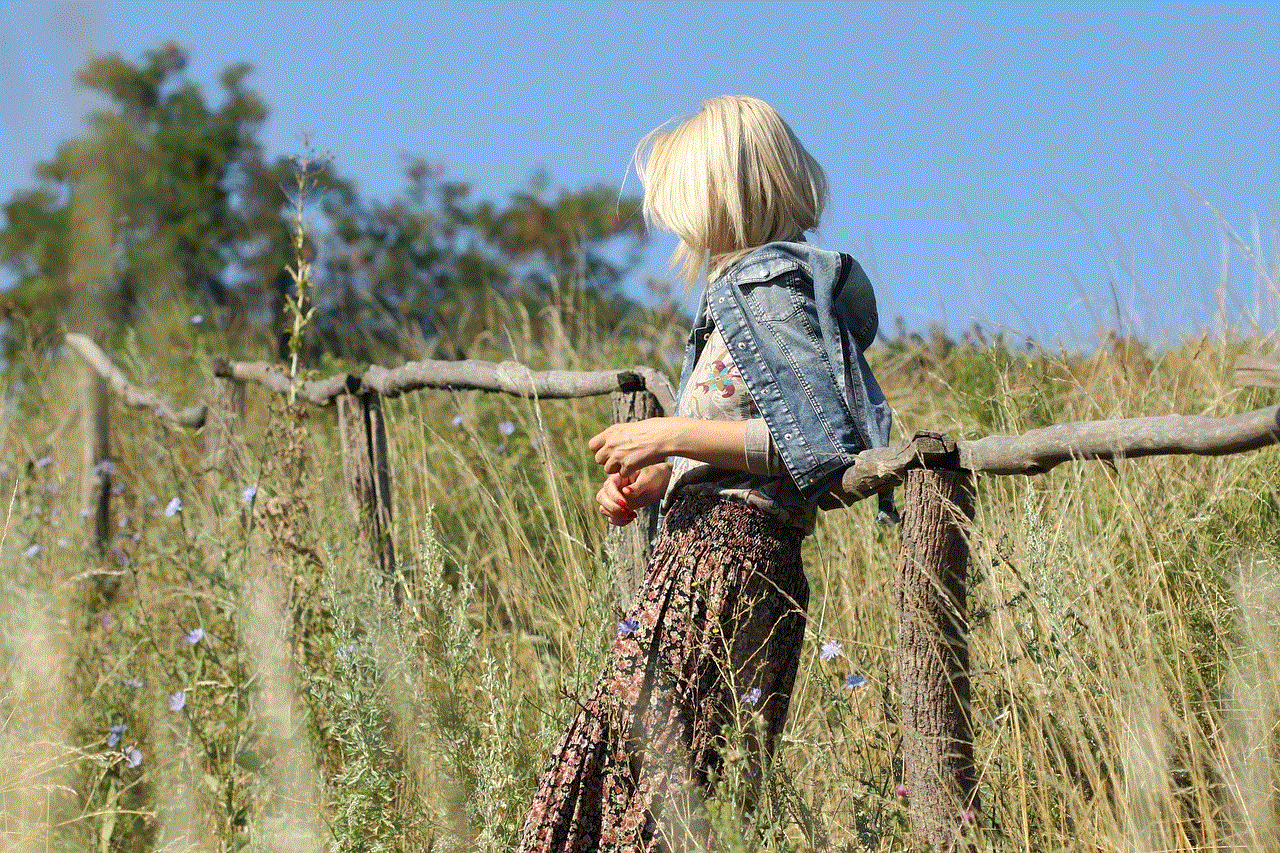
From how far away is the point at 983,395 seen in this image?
3.76m

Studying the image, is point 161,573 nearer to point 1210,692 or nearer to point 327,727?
point 327,727

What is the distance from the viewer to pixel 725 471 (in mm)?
2135

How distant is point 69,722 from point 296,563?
0.84m

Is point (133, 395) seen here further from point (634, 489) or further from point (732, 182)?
point (732, 182)

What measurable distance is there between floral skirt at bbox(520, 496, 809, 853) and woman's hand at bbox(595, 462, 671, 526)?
11 cm

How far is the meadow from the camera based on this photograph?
2.02 meters

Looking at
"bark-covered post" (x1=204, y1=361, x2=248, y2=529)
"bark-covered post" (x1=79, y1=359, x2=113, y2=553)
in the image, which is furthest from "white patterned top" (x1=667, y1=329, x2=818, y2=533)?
"bark-covered post" (x1=79, y1=359, x2=113, y2=553)

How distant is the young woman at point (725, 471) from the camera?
79.2 inches

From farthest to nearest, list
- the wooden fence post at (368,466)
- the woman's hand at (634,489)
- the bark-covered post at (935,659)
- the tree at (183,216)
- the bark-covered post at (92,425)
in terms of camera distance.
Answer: the tree at (183,216), the bark-covered post at (92,425), the wooden fence post at (368,466), the woman's hand at (634,489), the bark-covered post at (935,659)

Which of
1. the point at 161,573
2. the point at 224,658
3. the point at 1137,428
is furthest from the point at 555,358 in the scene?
the point at 1137,428

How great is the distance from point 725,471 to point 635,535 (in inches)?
30.1

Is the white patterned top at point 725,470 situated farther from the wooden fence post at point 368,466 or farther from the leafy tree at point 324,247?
the leafy tree at point 324,247

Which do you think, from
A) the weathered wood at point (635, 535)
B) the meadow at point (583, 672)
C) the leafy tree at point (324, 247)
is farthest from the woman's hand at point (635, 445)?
the leafy tree at point (324, 247)

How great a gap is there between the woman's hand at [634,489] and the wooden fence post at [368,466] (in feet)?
4.94
